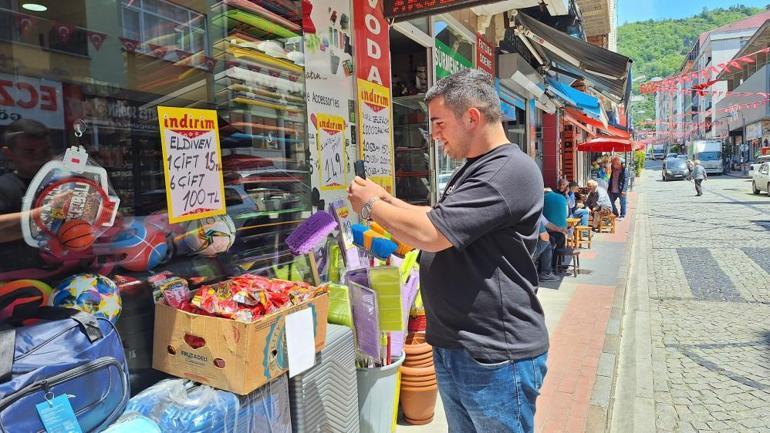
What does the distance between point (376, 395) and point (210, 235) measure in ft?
4.26

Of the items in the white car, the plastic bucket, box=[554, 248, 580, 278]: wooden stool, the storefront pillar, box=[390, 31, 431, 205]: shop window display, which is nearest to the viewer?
the plastic bucket

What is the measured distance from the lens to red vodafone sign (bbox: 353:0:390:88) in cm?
407

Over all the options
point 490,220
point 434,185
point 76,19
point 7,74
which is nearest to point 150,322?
point 7,74

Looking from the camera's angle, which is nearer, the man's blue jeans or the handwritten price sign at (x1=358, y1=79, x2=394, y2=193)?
the man's blue jeans

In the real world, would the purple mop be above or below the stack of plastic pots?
above

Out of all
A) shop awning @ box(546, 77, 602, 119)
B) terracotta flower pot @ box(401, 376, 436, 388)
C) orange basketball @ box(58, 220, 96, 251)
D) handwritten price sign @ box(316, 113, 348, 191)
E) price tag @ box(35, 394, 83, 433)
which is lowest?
terracotta flower pot @ box(401, 376, 436, 388)

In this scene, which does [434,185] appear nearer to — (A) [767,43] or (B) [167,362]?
(B) [167,362]

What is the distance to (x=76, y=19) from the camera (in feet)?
7.14

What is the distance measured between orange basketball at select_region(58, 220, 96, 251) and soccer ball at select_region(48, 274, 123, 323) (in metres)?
0.12

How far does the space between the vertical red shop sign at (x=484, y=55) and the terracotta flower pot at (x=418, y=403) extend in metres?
4.60

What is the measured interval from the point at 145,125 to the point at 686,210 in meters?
18.4

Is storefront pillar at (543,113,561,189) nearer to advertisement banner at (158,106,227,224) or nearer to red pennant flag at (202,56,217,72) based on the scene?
red pennant flag at (202,56,217,72)

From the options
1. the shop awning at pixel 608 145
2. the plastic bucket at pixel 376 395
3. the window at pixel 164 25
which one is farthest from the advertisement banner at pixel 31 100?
the shop awning at pixel 608 145

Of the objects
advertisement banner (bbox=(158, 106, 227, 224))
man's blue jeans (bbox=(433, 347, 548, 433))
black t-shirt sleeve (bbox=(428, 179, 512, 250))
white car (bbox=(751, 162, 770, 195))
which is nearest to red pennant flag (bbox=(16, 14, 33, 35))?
advertisement banner (bbox=(158, 106, 227, 224))
